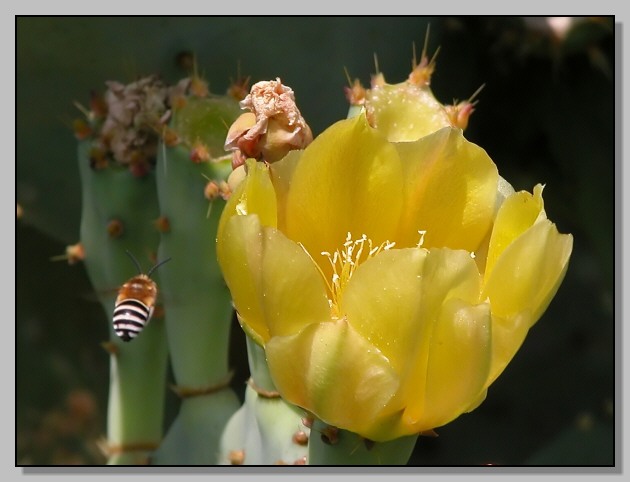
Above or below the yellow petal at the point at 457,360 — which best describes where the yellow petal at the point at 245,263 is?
above

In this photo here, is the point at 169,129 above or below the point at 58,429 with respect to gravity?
above

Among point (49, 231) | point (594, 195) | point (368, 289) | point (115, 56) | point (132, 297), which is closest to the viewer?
point (368, 289)

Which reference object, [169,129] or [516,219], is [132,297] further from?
[516,219]

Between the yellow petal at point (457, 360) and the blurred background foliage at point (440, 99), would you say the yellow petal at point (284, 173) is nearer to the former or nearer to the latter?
the yellow petal at point (457, 360)

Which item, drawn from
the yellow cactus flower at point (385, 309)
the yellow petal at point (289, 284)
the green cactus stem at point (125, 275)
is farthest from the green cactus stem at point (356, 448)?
the green cactus stem at point (125, 275)

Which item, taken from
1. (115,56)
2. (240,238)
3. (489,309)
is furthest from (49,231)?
(489,309)

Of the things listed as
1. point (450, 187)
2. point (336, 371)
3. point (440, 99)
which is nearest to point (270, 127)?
point (450, 187)
